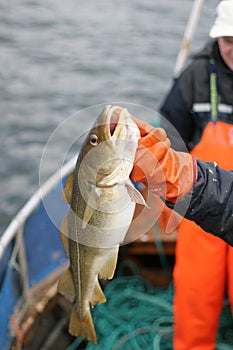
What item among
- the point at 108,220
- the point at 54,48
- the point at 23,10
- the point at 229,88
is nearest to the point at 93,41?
the point at 54,48

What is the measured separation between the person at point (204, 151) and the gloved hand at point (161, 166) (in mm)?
936

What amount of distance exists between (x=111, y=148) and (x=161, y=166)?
0.86 ft

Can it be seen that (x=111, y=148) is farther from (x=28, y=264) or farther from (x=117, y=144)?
(x=28, y=264)

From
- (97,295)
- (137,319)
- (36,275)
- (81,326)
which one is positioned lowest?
(137,319)

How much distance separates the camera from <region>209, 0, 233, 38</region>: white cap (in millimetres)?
3178

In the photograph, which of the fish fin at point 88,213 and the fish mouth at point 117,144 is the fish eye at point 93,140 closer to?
the fish mouth at point 117,144

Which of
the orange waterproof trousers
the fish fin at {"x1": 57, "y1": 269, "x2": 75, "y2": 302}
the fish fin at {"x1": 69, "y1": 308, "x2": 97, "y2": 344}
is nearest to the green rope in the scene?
the orange waterproof trousers

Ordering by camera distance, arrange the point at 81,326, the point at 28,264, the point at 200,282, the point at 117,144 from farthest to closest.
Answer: the point at 28,264, the point at 200,282, the point at 81,326, the point at 117,144

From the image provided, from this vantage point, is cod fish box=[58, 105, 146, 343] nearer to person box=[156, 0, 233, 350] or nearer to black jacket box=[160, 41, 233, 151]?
person box=[156, 0, 233, 350]

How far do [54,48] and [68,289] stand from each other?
8099 mm

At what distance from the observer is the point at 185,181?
208 centimetres

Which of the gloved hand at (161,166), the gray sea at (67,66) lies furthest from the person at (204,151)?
the gray sea at (67,66)

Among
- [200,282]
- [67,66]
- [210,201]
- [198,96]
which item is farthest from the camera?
[67,66]

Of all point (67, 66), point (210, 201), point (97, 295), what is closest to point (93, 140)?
point (210, 201)
